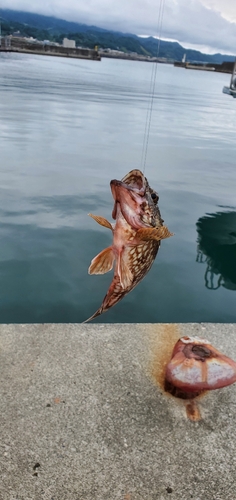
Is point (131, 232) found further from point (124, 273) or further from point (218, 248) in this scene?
point (218, 248)

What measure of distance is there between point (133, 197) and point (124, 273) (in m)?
0.56

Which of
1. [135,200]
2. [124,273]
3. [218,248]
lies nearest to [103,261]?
[124,273]

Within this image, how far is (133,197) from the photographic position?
279cm

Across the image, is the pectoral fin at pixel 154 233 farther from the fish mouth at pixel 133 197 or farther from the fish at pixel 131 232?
Answer: the fish mouth at pixel 133 197

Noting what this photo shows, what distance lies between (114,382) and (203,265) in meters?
5.57

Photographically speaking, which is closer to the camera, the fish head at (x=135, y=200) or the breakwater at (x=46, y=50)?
the fish head at (x=135, y=200)

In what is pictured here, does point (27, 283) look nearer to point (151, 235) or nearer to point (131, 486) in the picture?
point (131, 486)

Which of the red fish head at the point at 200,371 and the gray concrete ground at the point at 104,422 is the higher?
the red fish head at the point at 200,371

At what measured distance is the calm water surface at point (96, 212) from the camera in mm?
8117

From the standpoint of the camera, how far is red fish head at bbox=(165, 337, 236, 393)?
4.51 meters

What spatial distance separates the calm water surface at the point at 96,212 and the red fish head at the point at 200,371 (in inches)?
119

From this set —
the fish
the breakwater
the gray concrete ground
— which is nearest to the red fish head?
the gray concrete ground

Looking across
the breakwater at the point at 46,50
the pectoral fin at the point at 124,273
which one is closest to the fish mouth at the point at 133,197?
the pectoral fin at the point at 124,273

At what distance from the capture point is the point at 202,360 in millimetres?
4609
